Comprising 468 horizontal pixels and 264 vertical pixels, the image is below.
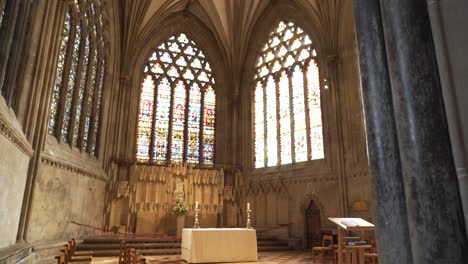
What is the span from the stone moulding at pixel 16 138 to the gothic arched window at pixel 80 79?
2660 mm

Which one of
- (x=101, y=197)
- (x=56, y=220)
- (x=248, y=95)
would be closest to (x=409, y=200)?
(x=56, y=220)

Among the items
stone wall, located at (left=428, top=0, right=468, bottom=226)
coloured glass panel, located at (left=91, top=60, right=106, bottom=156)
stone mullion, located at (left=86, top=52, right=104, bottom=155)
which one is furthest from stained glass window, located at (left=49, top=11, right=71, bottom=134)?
stone wall, located at (left=428, top=0, right=468, bottom=226)

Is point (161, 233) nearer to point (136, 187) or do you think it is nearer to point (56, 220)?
Answer: point (136, 187)

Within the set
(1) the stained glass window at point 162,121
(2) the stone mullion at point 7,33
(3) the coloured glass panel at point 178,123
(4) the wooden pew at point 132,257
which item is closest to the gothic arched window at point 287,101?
(3) the coloured glass panel at point 178,123

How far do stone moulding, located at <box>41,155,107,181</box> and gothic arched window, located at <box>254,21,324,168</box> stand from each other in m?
6.73

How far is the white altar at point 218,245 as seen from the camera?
7593mm

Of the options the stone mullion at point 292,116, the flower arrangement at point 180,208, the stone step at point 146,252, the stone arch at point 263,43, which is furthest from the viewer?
the stone mullion at point 292,116

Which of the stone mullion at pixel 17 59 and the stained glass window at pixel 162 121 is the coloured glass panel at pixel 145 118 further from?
the stone mullion at pixel 17 59

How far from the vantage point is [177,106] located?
55.0 feet

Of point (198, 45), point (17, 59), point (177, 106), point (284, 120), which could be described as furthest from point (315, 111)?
point (17, 59)

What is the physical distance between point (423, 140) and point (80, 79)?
39.8ft

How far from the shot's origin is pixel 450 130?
1807 millimetres

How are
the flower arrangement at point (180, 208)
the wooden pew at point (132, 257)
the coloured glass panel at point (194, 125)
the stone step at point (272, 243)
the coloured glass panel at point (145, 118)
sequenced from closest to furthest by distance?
1. the wooden pew at point (132, 257)
2. the stone step at point (272, 243)
3. the flower arrangement at point (180, 208)
4. the coloured glass panel at point (145, 118)
5. the coloured glass panel at point (194, 125)

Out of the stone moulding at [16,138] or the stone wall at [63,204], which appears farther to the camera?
the stone wall at [63,204]
